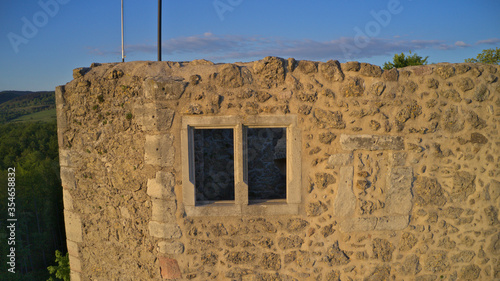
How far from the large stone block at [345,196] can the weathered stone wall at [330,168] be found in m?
0.01

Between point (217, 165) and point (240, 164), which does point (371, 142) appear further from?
point (217, 165)

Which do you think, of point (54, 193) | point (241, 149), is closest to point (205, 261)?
point (241, 149)

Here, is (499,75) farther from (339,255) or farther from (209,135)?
(209,135)

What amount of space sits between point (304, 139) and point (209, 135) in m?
3.00

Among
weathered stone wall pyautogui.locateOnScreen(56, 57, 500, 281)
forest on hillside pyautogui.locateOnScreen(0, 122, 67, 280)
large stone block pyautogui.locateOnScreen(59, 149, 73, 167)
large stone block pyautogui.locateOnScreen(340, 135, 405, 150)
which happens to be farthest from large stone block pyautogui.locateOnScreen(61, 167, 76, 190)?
forest on hillside pyautogui.locateOnScreen(0, 122, 67, 280)

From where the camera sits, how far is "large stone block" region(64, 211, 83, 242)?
439 cm

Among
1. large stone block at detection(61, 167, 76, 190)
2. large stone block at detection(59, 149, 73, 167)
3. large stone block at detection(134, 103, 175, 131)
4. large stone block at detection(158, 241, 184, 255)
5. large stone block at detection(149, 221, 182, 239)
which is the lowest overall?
large stone block at detection(158, 241, 184, 255)

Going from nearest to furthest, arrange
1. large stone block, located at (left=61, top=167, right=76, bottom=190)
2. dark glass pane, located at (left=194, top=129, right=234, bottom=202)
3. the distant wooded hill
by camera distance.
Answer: large stone block, located at (left=61, top=167, right=76, bottom=190), dark glass pane, located at (left=194, top=129, right=234, bottom=202), the distant wooded hill

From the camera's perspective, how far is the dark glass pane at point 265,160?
6.82 metres

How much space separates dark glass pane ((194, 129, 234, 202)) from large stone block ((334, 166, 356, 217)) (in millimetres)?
3002

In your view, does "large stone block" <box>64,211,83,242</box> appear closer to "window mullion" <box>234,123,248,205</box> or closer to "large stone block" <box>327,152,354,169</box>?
"window mullion" <box>234,123,248,205</box>

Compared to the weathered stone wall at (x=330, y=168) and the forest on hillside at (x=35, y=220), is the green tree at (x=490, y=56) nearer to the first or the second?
the weathered stone wall at (x=330, y=168)

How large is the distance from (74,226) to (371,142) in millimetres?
3587

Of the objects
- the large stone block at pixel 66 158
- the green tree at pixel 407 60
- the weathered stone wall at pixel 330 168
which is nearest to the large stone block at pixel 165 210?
the weathered stone wall at pixel 330 168
